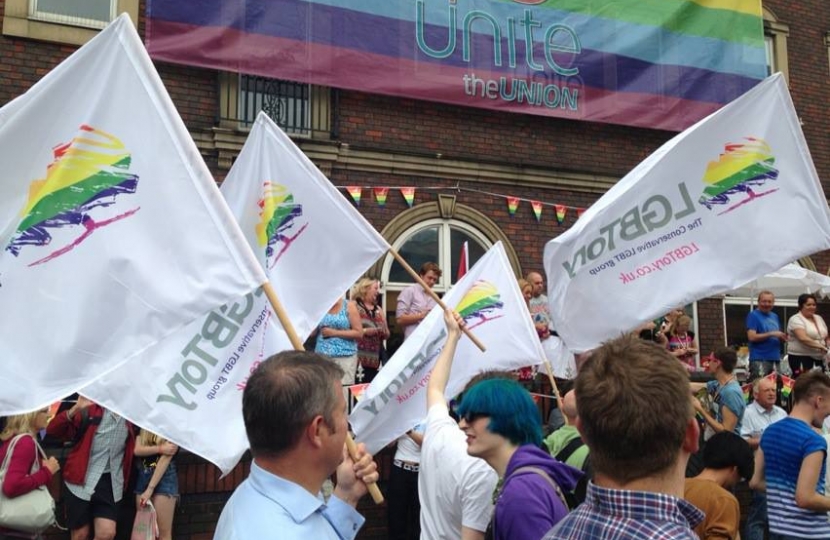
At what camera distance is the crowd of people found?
1775 mm

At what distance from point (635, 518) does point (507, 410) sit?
1317mm

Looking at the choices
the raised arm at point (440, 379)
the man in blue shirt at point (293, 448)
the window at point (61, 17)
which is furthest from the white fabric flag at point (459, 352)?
the window at point (61, 17)

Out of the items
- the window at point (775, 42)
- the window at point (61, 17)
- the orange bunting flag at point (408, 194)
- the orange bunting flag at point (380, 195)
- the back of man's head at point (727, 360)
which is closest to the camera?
the back of man's head at point (727, 360)

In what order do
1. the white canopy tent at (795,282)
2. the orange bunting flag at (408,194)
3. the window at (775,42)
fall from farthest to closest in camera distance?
the window at (775,42) < the white canopy tent at (795,282) < the orange bunting flag at (408,194)

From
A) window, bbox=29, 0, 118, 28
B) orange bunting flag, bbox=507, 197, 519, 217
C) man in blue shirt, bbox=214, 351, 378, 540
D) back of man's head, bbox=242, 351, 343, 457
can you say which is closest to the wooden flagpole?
man in blue shirt, bbox=214, 351, 378, 540

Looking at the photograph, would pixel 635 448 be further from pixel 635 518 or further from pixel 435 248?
pixel 435 248

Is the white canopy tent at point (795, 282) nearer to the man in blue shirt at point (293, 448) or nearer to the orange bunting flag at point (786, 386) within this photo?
the orange bunting flag at point (786, 386)

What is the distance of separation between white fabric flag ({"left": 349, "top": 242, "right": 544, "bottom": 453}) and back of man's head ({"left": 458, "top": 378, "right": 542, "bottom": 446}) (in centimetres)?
164

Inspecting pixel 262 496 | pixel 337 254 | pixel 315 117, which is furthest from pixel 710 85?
pixel 262 496

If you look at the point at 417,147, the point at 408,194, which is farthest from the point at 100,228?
the point at 417,147

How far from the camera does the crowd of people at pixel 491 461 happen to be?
5.82 ft

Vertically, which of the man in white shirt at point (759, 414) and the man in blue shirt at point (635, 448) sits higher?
the man in blue shirt at point (635, 448)

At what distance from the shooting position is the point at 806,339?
10.0 m

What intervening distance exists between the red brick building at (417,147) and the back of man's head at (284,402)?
318 inches
